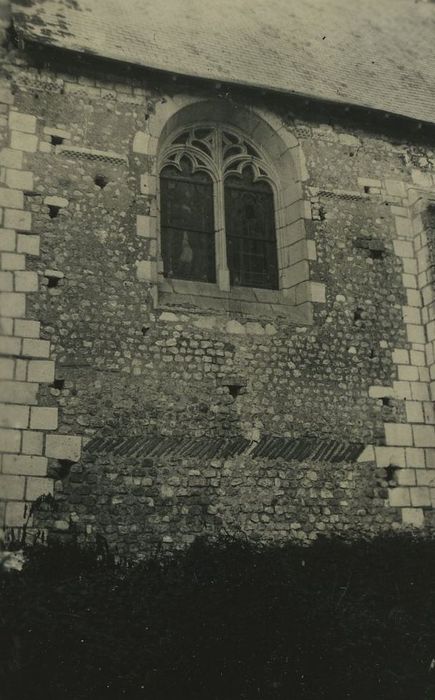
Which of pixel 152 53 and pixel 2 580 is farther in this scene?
pixel 152 53

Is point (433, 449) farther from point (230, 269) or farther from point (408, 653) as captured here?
point (230, 269)

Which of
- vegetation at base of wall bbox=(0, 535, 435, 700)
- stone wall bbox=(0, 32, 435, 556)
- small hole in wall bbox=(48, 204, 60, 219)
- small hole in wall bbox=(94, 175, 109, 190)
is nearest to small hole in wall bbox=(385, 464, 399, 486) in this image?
stone wall bbox=(0, 32, 435, 556)

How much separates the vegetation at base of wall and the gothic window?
3.52m

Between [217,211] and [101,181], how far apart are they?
1654mm

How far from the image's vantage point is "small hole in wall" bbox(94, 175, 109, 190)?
396 inches

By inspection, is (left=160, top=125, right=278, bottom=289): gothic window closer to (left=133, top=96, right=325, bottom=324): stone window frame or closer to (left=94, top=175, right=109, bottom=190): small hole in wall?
(left=133, top=96, right=325, bottom=324): stone window frame

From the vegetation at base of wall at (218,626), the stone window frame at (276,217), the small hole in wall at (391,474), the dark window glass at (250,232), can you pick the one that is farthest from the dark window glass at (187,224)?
the vegetation at base of wall at (218,626)

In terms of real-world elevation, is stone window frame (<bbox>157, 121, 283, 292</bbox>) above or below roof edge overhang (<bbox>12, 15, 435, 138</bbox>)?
below

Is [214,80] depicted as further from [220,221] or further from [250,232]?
[250,232]

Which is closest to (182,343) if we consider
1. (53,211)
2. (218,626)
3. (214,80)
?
(53,211)

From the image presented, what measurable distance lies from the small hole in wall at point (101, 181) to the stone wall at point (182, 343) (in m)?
0.02

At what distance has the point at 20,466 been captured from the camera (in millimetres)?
8711

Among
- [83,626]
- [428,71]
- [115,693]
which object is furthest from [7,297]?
[428,71]

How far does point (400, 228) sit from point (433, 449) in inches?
116
